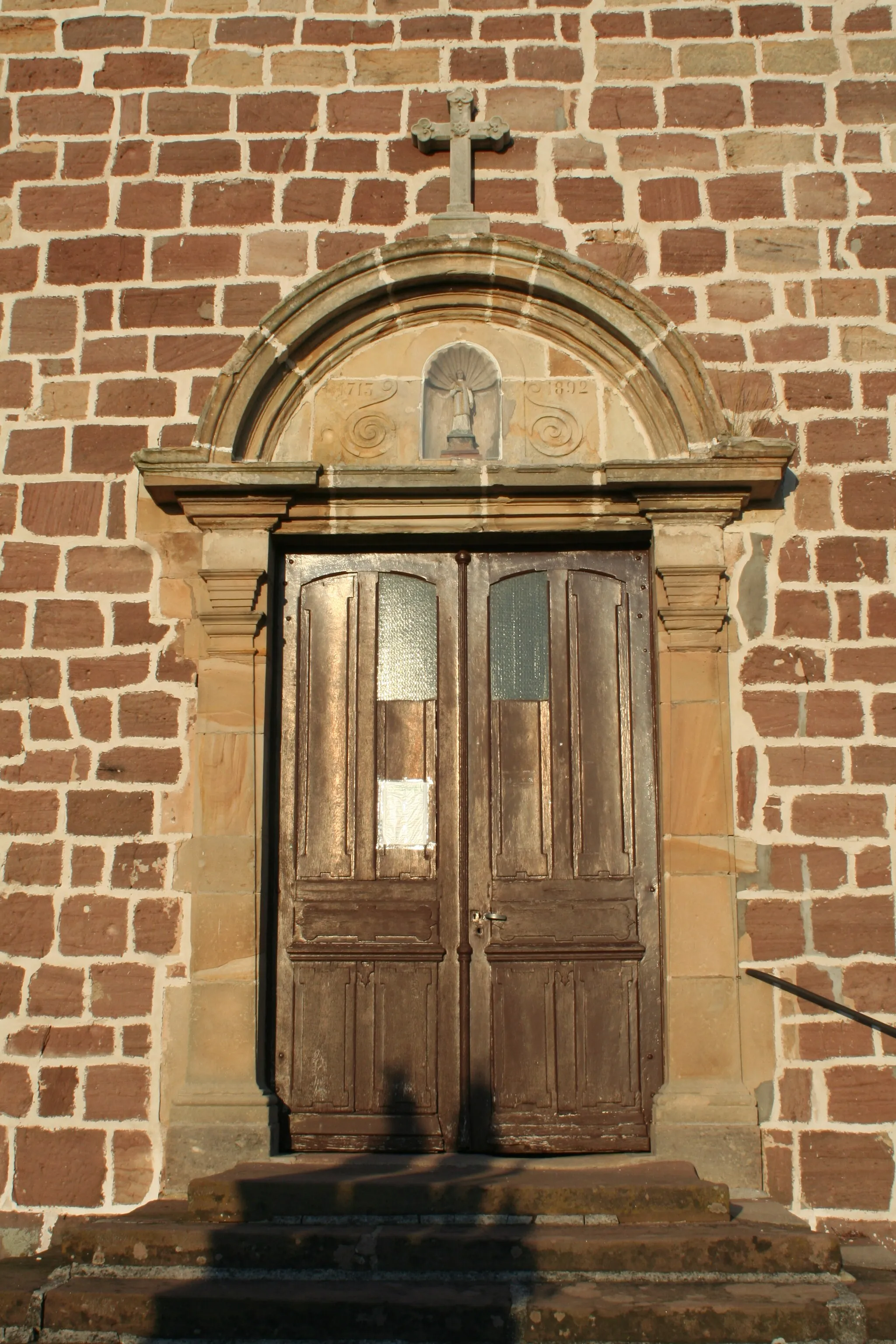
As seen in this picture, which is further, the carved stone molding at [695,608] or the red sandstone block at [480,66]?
the red sandstone block at [480,66]

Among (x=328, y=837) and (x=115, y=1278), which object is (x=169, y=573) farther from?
(x=115, y=1278)

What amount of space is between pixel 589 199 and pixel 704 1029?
10.7 feet

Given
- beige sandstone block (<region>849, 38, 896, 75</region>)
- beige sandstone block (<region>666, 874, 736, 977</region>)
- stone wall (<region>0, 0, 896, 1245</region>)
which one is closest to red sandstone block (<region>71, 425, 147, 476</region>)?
stone wall (<region>0, 0, 896, 1245</region>)

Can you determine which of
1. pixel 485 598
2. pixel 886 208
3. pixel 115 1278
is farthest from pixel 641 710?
pixel 115 1278

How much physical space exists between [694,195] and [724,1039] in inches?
130

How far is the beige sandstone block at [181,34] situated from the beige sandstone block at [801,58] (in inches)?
92.1

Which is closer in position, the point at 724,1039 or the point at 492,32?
the point at 724,1039

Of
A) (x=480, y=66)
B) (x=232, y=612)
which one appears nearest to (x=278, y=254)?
(x=480, y=66)

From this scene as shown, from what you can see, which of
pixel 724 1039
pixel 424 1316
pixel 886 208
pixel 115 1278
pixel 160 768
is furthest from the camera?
pixel 886 208

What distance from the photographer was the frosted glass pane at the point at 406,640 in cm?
516

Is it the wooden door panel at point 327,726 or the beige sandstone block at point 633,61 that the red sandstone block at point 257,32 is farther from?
the wooden door panel at point 327,726

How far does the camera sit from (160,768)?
497cm

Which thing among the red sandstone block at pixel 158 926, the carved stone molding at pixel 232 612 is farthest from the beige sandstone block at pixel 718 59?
the red sandstone block at pixel 158 926

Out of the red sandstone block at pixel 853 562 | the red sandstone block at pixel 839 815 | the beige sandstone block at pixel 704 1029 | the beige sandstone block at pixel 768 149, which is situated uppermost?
the beige sandstone block at pixel 768 149
